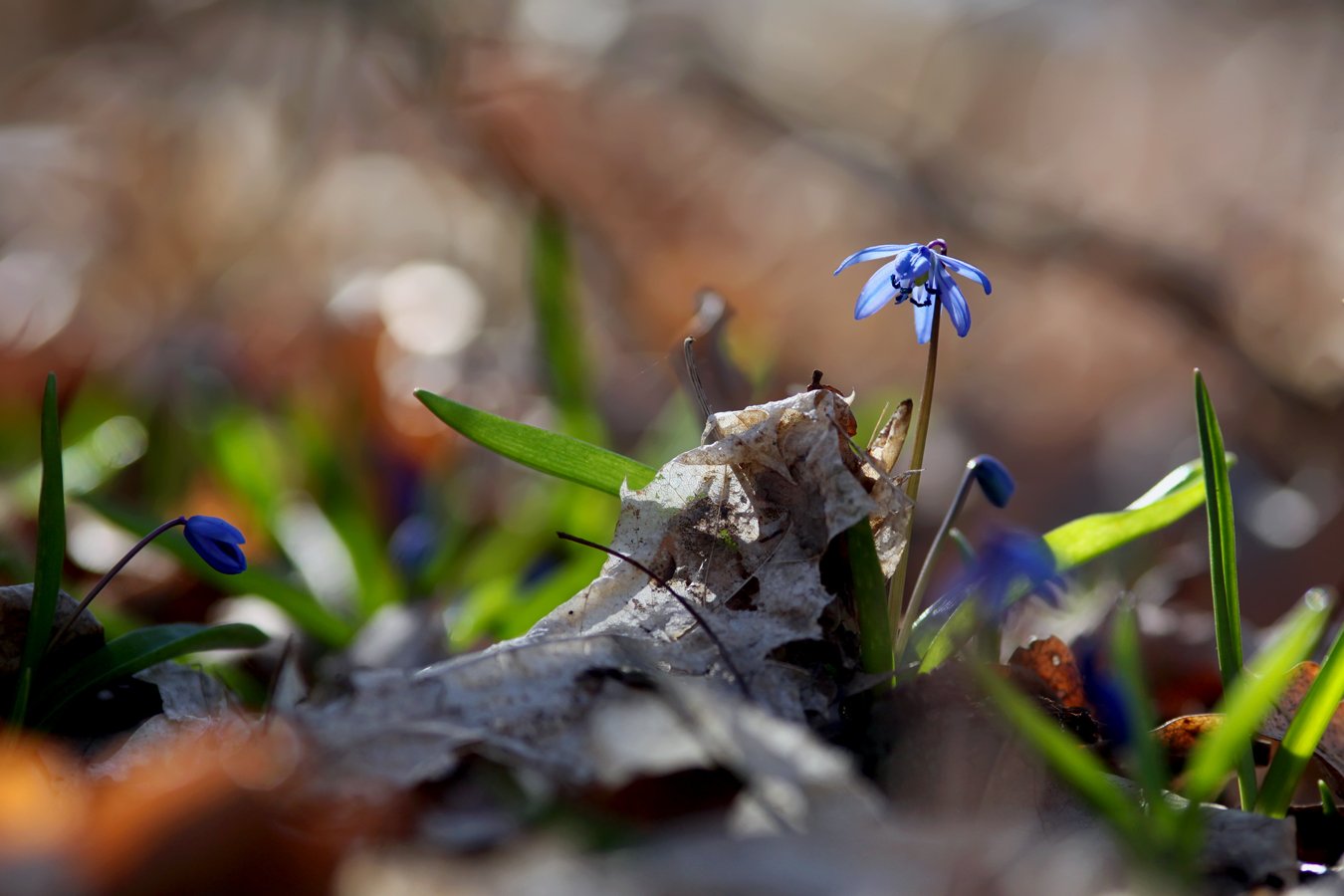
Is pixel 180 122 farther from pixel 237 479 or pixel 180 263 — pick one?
pixel 237 479

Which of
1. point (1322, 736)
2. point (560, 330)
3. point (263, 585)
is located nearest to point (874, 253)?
point (1322, 736)

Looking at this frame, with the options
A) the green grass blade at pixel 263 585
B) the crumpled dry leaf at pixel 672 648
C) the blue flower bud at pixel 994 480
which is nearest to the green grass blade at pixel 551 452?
the crumpled dry leaf at pixel 672 648

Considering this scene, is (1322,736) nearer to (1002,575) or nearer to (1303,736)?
(1303,736)

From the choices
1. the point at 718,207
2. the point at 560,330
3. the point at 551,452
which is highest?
the point at 551,452

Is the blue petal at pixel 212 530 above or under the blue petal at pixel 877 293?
under

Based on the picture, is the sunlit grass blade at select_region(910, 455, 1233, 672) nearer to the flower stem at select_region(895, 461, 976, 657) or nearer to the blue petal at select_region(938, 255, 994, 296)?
the flower stem at select_region(895, 461, 976, 657)

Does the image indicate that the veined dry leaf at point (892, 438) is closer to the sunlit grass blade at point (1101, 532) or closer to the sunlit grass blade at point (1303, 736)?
the sunlit grass blade at point (1101, 532)

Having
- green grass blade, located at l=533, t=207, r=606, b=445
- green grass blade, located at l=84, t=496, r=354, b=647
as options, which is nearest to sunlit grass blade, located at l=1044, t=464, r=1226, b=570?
green grass blade, located at l=84, t=496, r=354, b=647
